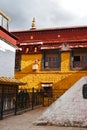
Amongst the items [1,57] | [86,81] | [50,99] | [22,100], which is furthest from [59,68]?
[86,81]

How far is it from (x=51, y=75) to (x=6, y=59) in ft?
22.5

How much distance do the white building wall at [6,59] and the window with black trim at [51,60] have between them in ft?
18.7

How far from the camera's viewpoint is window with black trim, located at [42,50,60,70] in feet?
76.2

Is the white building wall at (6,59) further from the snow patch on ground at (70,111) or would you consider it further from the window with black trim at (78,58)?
the snow patch on ground at (70,111)

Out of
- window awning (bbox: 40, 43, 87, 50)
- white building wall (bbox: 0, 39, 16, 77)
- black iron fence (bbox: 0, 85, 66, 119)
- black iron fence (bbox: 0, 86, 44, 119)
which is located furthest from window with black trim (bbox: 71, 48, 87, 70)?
white building wall (bbox: 0, 39, 16, 77)

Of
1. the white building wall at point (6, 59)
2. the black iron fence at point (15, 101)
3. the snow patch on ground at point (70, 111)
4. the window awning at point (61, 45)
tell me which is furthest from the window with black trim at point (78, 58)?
the snow patch on ground at point (70, 111)

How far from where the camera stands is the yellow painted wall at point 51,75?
22547mm

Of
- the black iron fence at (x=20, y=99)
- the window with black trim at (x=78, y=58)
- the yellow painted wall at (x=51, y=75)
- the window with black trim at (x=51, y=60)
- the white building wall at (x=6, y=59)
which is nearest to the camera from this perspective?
the black iron fence at (x=20, y=99)

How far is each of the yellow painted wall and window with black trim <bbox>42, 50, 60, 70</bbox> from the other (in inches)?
15.4

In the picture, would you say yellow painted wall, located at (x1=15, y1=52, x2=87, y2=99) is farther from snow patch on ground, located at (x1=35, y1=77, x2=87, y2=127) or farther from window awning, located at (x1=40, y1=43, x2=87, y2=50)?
snow patch on ground, located at (x1=35, y1=77, x2=87, y2=127)

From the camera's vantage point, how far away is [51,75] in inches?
909

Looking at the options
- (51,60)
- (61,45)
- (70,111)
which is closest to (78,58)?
(61,45)

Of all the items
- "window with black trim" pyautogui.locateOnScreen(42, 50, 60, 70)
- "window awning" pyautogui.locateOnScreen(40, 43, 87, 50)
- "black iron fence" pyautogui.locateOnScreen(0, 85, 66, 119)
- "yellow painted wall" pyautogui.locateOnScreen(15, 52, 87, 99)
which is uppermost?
"window awning" pyautogui.locateOnScreen(40, 43, 87, 50)

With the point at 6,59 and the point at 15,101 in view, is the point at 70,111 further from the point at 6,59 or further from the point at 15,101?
the point at 6,59
